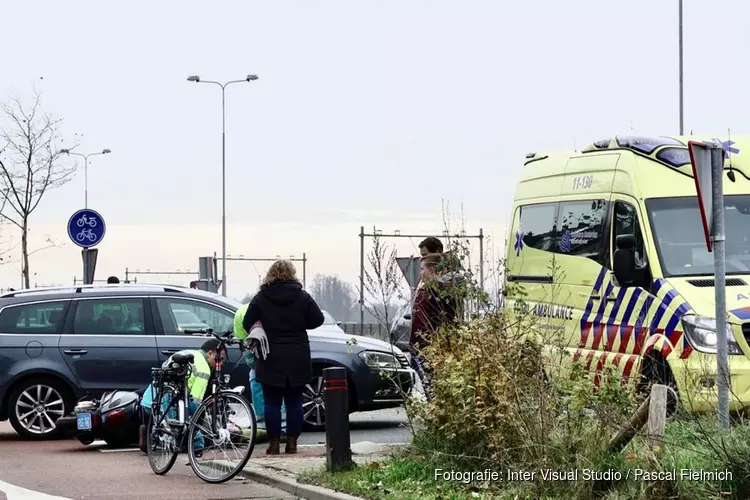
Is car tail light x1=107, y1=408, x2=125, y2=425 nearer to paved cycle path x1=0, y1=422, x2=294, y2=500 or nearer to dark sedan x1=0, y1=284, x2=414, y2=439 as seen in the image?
paved cycle path x1=0, y1=422, x2=294, y2=500

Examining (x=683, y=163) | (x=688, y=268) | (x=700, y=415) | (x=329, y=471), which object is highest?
(x=683, y=163)

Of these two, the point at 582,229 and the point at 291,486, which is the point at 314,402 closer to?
the point at 582,229

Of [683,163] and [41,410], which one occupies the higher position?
[683,163]

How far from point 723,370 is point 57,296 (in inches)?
370

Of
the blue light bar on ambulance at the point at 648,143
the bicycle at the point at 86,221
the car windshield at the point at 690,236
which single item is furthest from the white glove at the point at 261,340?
the bicycle at the point at 86,221

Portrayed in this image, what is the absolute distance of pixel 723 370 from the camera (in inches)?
284

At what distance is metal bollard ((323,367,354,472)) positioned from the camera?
991 cm

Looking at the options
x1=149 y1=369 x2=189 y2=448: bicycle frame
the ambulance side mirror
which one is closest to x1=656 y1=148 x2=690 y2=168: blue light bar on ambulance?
the ambulance side mirror

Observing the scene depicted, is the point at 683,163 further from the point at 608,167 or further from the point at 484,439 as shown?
the point at 484,439

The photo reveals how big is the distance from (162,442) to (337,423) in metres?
1.91

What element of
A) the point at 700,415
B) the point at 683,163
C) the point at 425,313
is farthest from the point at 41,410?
the point at 700,415

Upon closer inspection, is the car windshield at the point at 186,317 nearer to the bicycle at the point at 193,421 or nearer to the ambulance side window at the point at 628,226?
the bicycle at the point at 193,421

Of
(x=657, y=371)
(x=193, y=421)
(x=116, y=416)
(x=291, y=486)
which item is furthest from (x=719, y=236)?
(x=116, y=416)

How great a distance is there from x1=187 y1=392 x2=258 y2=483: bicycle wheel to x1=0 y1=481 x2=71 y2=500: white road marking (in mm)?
1229
